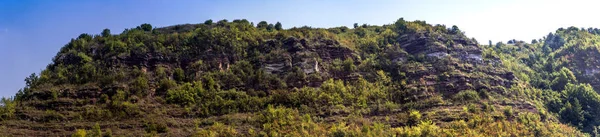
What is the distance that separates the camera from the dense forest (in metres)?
41.0

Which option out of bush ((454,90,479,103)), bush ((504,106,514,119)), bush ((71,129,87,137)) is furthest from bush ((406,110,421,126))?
bush ((71,129,87,137))

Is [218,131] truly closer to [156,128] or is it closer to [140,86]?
[156,128]

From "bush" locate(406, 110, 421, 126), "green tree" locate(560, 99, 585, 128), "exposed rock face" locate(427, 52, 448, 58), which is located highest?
"exposed rock face" locate(427, 52, 448, 58)

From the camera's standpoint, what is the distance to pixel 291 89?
156 feet

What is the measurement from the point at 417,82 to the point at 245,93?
16.8 metres

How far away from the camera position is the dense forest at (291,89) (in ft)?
135

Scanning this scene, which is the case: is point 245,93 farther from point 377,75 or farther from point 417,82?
point 417,82

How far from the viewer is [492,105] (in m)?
46.1

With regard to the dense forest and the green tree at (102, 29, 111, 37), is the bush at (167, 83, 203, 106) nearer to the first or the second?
the dense forest

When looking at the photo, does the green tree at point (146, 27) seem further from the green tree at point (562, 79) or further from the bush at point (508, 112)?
the green tree at point (562, 79)

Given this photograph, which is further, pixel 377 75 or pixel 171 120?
pixel 377 75

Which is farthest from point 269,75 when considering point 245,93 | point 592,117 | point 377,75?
point 592,117

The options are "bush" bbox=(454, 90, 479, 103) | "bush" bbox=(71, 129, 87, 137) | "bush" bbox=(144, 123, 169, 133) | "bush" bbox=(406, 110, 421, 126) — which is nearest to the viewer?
"bush" bbox=(71, 129, 87, 137)

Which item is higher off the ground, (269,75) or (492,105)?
(269,75)
